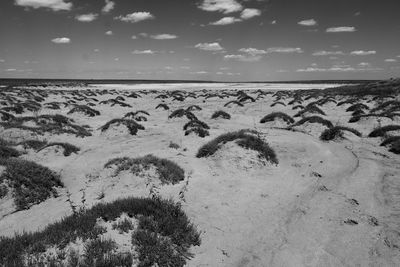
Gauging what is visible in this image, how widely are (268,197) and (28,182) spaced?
7023mm

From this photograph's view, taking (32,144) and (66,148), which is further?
(32,144)

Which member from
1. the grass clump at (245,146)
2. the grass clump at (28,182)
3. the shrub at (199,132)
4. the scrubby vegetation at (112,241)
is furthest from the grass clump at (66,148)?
the scrubby vegetation at (112,241)

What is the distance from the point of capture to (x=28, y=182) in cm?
991

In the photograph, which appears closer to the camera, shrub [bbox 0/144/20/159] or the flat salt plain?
the flat salt plain

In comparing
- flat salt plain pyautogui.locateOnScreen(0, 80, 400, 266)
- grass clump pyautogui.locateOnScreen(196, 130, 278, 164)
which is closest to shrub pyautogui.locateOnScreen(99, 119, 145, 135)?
flat salt plain pyautogui.locateOnScreen(0, 80, 400, 266)

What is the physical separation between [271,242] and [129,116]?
20.1 m

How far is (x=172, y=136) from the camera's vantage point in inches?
707

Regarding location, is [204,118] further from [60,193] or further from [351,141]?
[60,193]

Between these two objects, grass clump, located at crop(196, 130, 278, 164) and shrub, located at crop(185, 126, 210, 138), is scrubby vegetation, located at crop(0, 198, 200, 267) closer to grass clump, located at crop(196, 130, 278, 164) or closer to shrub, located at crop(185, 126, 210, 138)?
grass clump, located at crop(196, 130, 278, 164)

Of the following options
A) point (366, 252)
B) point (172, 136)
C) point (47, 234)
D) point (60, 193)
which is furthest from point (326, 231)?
point (172, 136)

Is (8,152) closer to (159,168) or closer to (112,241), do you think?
(159,168)

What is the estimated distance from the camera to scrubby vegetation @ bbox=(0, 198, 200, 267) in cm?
523

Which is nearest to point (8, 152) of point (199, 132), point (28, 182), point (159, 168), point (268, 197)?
point (28, 182)

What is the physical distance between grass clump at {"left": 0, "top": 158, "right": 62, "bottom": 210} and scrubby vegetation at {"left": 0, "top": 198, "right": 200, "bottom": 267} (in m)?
3.51
